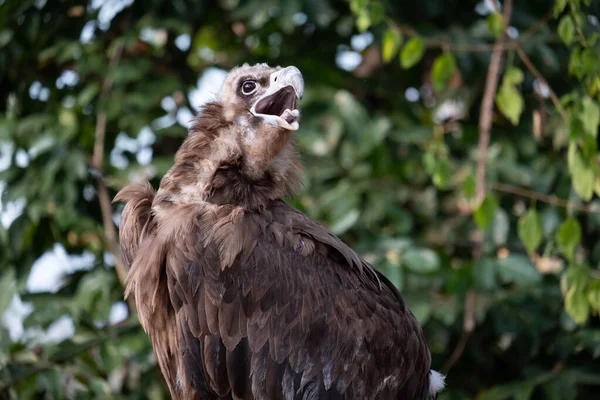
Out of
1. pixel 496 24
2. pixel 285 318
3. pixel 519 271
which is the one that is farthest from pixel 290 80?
pixel 519 271

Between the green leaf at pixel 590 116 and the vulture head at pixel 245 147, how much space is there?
1145 mm

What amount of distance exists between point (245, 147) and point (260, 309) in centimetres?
55

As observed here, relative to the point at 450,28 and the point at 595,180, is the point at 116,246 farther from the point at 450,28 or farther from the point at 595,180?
the point at 595,180

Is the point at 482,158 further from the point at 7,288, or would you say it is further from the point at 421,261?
the point at 7,288

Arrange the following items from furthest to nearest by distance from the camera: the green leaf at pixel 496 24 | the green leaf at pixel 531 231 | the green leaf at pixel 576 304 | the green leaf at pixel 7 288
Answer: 1. the green leaf at pixel 7 288
2. the green leaf at pixel 496 24
3. the green leaf at pixel 531 231
4. the green leaf at pixel 576 304

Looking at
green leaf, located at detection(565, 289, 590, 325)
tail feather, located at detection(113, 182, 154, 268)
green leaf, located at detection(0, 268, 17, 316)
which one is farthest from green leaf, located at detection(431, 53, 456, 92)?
green leaf, located at detection(0, 268, 17, 316)

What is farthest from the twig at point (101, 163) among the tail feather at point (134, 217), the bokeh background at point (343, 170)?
the tail feather at point (134, 217)

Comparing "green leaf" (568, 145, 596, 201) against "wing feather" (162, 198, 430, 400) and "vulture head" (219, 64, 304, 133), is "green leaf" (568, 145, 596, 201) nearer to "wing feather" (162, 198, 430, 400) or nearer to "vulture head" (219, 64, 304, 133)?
"wing feather" (162, 198, 430, 400)

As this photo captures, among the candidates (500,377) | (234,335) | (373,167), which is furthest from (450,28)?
(234,335)

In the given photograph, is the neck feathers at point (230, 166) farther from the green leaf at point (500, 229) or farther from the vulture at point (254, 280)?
the green leaf at point (500, 229)

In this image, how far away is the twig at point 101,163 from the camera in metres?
4.78

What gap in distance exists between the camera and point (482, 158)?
4.48 metres

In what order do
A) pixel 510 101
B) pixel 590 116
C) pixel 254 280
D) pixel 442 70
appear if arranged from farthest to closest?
pixel 442 70 < pixel 510 101 < pixel 590 116 < pixel 254 280

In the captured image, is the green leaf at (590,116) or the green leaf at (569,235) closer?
the green leaf at (590,116)
